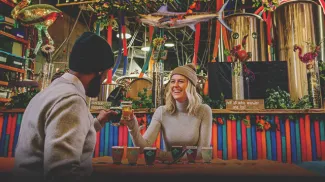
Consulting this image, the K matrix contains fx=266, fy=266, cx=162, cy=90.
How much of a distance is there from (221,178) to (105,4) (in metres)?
4.30

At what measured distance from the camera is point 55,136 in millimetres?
1110

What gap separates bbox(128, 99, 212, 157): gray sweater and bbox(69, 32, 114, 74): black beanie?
1302 mm

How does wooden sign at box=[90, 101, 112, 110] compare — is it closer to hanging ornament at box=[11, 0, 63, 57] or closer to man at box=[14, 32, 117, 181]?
hanging ornament at box=[11, 0, 63, 57]

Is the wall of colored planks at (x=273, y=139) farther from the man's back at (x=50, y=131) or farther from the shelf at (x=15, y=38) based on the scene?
the shelf at (x=15, y=38)

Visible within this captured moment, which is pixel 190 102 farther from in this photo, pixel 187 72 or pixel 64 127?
pixel 64 127

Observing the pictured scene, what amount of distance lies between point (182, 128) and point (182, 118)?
0.42 feet

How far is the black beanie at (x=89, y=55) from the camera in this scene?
4.61 ft

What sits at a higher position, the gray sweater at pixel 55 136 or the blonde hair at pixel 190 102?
the blonde hair at pixel 190 102

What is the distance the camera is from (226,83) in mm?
3633

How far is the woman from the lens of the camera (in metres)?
2.70

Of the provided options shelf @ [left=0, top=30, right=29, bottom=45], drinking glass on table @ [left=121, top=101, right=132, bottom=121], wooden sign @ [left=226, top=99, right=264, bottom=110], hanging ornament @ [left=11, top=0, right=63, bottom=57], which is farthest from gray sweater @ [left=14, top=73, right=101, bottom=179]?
shelf @ [left=0, top=30, right=29, bottom=45]

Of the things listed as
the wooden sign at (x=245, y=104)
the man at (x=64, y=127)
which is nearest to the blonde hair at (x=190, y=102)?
the wooden sign at (x=245, y=104)

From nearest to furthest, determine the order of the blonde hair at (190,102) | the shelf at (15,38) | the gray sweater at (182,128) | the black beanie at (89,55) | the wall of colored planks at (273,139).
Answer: the black beanie at (89,55) → the gray sweater at (182,128) → the blonde hair at (190,102) → the wall of colored planks at (273,139) → the shelf at (15,38)

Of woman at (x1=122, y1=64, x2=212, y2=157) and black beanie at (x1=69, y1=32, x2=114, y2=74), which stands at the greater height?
black beanie at (x1=69, y1=32, x2=114, y2=74)
